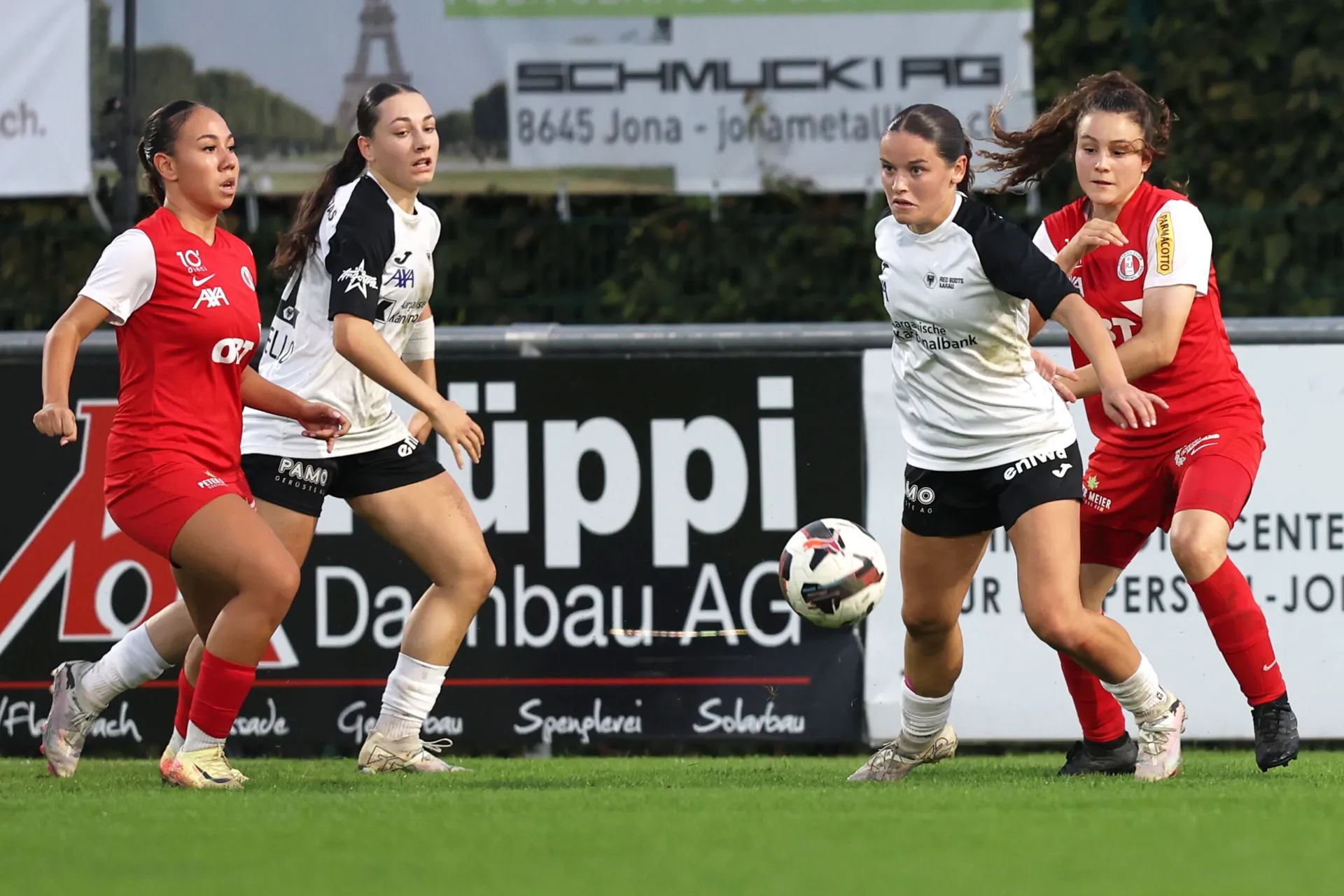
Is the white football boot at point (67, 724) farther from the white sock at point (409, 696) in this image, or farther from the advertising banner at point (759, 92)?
the advertising banner at point (759, 92)

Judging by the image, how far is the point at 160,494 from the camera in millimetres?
6000

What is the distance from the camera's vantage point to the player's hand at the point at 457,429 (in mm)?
5898

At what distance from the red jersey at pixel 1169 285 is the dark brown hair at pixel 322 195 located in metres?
2.22

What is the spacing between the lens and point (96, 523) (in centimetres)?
775

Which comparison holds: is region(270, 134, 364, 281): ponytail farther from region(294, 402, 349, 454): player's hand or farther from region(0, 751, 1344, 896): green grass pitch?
region(0, 751, 1344, 896): green grass pitch

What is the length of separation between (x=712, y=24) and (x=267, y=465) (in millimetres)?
4210

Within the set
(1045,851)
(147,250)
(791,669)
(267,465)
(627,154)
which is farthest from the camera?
(627,154)

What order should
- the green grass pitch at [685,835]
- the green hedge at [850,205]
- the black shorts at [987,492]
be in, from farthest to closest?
1. the green hedge at [850,205]
2. the black shorts at [987,492]
3. the green grass pitch at [685,835]

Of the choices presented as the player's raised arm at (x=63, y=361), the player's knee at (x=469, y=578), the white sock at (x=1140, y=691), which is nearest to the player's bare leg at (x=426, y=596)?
the player's knee at (x=469, y=578)

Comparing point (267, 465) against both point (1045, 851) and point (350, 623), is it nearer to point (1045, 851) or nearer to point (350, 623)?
point (350, 623)

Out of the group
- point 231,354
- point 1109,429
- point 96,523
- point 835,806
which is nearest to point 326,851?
point 835,806

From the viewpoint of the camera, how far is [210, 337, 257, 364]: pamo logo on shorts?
20.1ft

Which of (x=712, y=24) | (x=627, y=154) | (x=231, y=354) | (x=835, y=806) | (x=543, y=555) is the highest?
(x=712, y=24)

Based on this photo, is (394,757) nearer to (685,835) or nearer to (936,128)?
(685,835)
